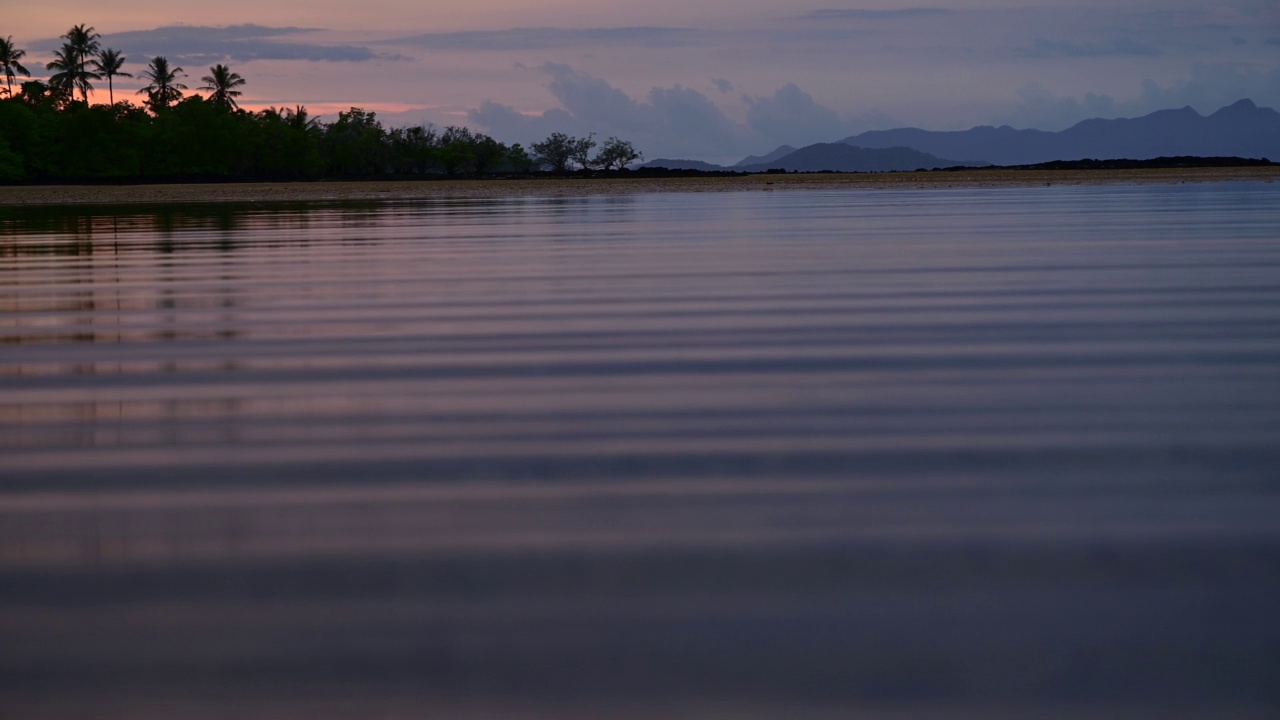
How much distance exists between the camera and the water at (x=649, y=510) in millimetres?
3521

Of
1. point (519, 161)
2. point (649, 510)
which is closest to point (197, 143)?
point (519, 161)

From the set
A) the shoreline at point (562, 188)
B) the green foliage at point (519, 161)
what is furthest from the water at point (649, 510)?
the green foliage at point (519, 161)

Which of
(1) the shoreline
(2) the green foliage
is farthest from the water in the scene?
(2) the green foliage

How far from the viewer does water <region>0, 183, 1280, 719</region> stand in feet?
11.6

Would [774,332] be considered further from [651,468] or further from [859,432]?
[651,468]

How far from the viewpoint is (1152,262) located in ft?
49.5

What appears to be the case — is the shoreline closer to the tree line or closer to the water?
the tree line

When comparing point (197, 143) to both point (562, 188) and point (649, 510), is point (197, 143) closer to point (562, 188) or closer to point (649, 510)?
point (562, 188)

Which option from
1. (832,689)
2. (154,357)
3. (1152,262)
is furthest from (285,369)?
(1152,262)

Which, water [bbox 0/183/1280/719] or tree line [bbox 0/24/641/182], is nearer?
water [bbox 0/183/1280/719]

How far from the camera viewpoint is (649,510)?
4.98 m

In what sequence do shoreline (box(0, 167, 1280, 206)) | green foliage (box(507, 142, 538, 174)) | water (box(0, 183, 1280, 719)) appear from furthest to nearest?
green foliage (box(507, 142, 538, 174)), shoreline (box(0, 167, 1280, 206)), water (box(0, 183, 1280, 719))

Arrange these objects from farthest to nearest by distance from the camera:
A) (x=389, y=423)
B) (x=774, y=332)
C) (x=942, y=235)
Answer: (x=942, y=235) < (x=774, y=332) < (x=389, y=423)

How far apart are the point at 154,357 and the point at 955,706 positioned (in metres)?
7.04
